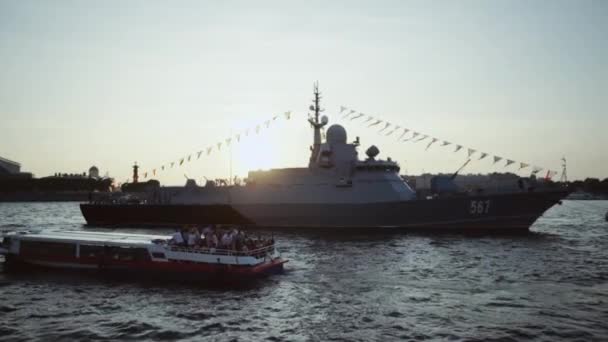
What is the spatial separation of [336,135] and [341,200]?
719 centimetres

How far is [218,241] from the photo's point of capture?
20.6 meters

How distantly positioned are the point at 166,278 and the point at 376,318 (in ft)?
34.3

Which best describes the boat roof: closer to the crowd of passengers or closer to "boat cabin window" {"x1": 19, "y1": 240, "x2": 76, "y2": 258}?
"boat cabin window" {"x1": 19, "y1": 240, "x2": 76, "y2": 258}

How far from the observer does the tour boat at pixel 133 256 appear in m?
19.7

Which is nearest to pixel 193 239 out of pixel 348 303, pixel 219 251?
pixel 219 251

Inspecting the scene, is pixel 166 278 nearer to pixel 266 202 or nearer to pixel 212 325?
pixel 212 325

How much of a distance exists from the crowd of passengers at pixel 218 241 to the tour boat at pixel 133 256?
0.24 meters

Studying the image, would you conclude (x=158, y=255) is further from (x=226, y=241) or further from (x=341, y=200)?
(x=341, y=200)

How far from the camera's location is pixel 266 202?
42.0 metres

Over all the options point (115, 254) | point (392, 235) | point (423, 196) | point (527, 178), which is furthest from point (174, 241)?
point (527, 178)

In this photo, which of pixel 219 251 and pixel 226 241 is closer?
pixel 219 251

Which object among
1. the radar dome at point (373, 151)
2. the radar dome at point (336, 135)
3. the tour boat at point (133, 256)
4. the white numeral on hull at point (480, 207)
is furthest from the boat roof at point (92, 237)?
the white numeral on hull at point (480, 207)

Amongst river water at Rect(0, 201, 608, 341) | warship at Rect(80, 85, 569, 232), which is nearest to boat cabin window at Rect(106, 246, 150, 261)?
river water at Rect(0, 201, 608, 341)

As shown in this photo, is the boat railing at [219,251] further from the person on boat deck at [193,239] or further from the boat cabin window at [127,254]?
the boat cabin window at [127,254]
